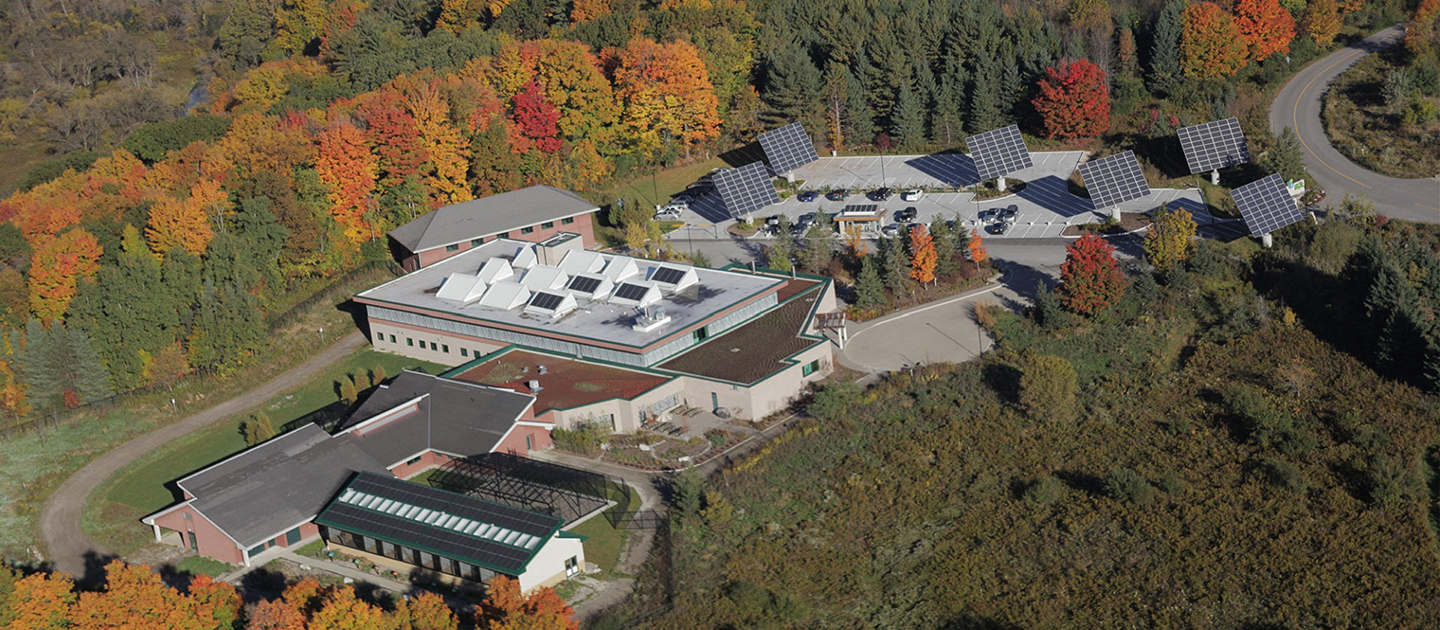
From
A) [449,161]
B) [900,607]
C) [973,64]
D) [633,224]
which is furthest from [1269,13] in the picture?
[900,607]

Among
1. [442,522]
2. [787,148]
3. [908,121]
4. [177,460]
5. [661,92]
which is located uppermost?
[661,92]

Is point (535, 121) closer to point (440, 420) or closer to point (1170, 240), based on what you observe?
point (440, 420)

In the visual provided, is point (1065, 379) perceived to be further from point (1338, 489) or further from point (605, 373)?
point (605, 373)

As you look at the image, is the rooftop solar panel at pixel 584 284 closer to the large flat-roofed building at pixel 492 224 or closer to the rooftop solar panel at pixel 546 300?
the rooftop solar panel at pixel 546 300

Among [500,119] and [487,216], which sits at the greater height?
[500,119]

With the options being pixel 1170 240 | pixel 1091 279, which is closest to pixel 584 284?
pixel 1091 279

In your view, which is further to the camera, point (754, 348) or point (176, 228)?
point (176, 228)

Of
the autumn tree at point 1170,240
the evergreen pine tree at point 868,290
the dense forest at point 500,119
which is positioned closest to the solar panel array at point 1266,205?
the autumn tree at point 1170,240
